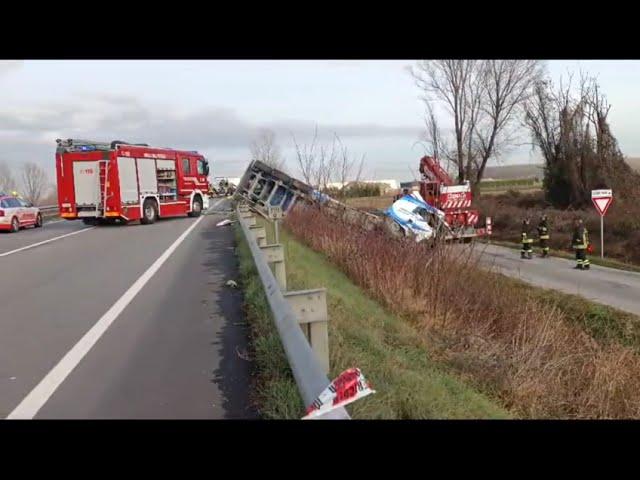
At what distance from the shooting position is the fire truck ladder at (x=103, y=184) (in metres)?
19.0

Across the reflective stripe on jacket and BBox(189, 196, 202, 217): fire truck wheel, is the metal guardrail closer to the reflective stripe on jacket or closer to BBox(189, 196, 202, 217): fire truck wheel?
the reflective stripe on jacket

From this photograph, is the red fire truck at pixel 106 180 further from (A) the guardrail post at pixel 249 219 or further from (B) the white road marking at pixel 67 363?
(B) the white road marking at pixel 67 363

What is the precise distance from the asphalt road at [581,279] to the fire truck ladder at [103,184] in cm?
1438

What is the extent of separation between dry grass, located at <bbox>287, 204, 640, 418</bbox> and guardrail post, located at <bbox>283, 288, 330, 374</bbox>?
2485 mm

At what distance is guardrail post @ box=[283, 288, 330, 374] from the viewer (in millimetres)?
3729

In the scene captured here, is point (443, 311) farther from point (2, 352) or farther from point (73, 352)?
point (2, 352)

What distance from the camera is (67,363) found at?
15.4 feet

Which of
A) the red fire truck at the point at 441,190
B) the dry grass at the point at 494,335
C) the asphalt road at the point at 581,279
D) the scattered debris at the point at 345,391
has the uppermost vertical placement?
the red fire truck at the point at 441,190

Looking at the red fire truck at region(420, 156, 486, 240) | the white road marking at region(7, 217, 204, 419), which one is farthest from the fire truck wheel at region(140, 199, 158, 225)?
the white road marking at region(7, 217, 204, 419)

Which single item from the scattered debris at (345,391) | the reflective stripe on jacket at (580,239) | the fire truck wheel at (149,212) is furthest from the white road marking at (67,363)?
the reflective stripe on jacket at (580,239)

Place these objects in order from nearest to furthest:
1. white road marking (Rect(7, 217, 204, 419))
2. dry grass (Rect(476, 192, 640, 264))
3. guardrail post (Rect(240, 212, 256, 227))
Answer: white road marking (Rect(7, 217, 204, 419))
guardrail post (Rect(240, 212, 256, 227))
dry grass (Rect(476, 192, 640, 264))

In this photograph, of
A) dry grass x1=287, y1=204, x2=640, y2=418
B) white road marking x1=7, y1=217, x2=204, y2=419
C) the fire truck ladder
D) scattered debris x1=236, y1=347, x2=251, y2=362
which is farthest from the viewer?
the fire truck ladder

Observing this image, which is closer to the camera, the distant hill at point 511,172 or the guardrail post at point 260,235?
the guardrail post at point 260,235

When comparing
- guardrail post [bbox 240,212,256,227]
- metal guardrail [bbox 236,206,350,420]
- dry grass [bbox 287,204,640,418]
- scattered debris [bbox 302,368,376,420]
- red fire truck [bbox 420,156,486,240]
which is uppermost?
red fire truck [bbox 420,156,486,240]
